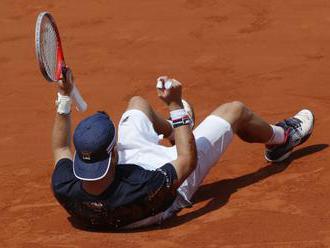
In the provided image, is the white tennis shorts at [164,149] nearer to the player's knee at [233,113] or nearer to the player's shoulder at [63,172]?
the player's knee at [233,113]

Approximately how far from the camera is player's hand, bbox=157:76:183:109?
5773 mm

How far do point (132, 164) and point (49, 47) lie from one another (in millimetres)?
1121

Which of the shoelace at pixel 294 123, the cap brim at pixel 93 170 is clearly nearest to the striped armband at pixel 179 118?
the cap brim at pixel 93 170

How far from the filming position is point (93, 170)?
552 cm

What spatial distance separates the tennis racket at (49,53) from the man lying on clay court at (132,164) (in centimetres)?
11

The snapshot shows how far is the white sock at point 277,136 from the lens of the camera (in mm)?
6805

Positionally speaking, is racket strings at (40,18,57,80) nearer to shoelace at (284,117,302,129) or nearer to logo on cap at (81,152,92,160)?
logo on cap at (81,152,92,160)

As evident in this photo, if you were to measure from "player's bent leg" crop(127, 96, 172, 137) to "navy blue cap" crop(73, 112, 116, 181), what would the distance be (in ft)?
3.49

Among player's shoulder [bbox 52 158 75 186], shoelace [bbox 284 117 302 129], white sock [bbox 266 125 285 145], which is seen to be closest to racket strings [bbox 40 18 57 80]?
player's shoulder [bbox 52 158 75 186]

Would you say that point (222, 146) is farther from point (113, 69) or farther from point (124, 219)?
point (113, 69)

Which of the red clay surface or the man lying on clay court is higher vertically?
the man lying on clay court

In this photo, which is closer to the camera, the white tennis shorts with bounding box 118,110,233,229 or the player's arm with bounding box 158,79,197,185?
the player's arm with bounding box 158,79,197,185

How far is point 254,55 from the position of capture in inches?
391

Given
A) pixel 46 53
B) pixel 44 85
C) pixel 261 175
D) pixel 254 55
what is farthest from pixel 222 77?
pixel 46 53
